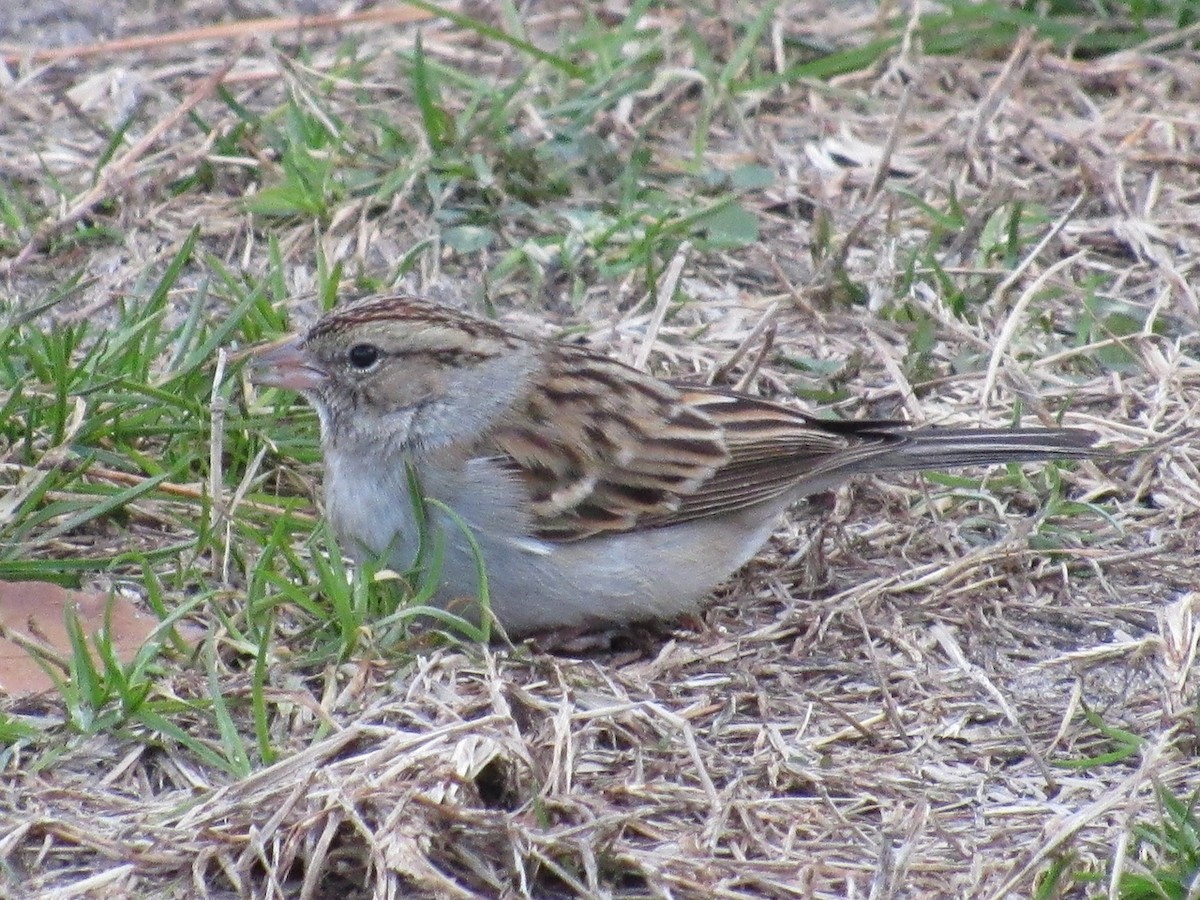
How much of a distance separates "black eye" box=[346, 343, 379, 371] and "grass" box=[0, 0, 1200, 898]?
1.13ft

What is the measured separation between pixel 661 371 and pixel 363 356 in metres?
1.03

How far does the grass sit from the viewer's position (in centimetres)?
328

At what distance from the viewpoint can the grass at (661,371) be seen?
10.8ft

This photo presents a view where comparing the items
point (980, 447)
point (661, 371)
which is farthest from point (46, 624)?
point (980, 447)

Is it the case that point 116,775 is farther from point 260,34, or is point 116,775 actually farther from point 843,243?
point 260,34

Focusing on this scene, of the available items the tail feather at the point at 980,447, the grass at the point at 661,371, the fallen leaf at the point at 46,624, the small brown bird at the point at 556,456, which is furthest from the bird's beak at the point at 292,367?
the tail feather at the point at 980,447

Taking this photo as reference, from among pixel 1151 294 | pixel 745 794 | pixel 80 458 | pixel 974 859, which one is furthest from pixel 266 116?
pixel 974 859

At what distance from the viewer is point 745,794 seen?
347 centimetres

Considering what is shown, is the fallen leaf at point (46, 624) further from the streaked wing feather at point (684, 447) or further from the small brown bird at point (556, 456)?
the streaked wing feather at point (684, 447)

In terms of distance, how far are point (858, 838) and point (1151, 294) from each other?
2.56 m

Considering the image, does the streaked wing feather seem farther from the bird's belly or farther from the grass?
the grass

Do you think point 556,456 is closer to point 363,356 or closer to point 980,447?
point 363,356

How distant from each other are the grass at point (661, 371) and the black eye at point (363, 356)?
0.34 m

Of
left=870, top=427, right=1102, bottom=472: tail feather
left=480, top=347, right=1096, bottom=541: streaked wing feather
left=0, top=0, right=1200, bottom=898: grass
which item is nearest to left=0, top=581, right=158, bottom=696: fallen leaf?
left=0, top=0, right=1200, bottom=898: grass
